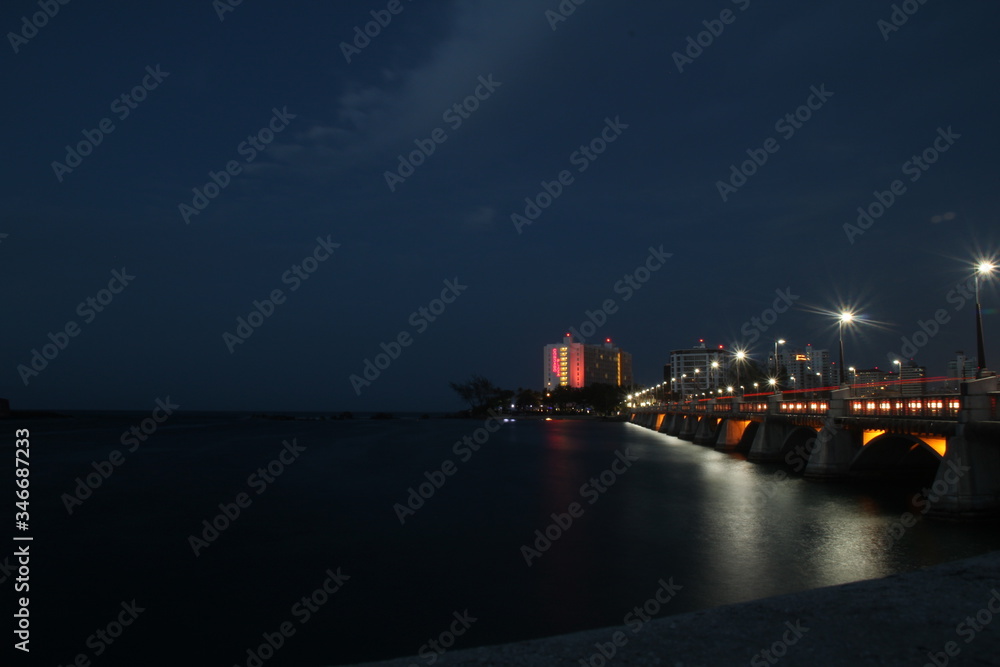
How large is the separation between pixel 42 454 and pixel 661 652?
9124 cm

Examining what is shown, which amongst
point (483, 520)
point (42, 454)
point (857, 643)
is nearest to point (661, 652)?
point (857, 643)

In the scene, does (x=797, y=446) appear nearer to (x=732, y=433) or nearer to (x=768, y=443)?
(x=768, y=443)

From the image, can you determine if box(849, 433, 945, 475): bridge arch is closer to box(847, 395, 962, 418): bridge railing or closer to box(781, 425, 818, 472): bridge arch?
Result: box(847, 395, 962, 418): bridge railing
